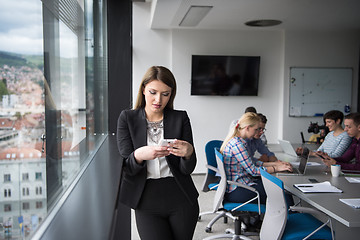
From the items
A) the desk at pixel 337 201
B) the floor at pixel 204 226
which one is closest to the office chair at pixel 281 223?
the desk at pixel 337 201

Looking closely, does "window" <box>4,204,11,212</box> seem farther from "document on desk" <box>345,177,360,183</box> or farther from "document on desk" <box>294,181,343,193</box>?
"document on desk" <box>345,177,360,183</box>

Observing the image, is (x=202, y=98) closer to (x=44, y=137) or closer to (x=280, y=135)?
(x=280, y=135)

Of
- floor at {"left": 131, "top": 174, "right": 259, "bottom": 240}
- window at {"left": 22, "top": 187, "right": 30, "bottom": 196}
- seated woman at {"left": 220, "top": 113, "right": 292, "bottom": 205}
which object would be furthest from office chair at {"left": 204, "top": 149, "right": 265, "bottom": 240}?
window at {"left": 22, "top": 187, "right": 30, "bottom": 196}

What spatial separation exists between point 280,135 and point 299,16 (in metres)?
2.50

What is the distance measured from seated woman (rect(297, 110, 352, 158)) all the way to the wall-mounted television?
2.41 m

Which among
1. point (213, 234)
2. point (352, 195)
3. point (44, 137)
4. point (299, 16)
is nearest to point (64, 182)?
point (44, 137)

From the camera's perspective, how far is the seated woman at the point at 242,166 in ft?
11.5

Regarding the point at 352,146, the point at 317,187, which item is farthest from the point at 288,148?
the point at 317,187

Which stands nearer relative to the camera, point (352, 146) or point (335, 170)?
point (335, 170)

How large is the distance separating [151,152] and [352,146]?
344 centimetres

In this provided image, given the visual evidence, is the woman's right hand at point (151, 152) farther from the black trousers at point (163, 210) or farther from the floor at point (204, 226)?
the floor at point (204, 226)

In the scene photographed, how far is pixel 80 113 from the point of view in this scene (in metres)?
2.21

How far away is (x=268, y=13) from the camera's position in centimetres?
535

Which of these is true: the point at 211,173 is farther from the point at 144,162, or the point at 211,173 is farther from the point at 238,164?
the point at 144,162
